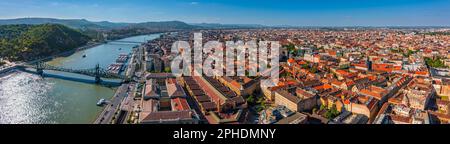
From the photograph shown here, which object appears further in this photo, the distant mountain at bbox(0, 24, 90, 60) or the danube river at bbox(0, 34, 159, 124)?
the distant mountain at bbox(0, 24, 90, 60)

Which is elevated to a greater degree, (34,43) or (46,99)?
(34,43)

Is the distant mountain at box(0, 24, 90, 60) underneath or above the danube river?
above

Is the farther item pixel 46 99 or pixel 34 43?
pixel 34 43

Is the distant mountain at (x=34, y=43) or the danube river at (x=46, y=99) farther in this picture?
the distant mountain at (x=34, y=43)
